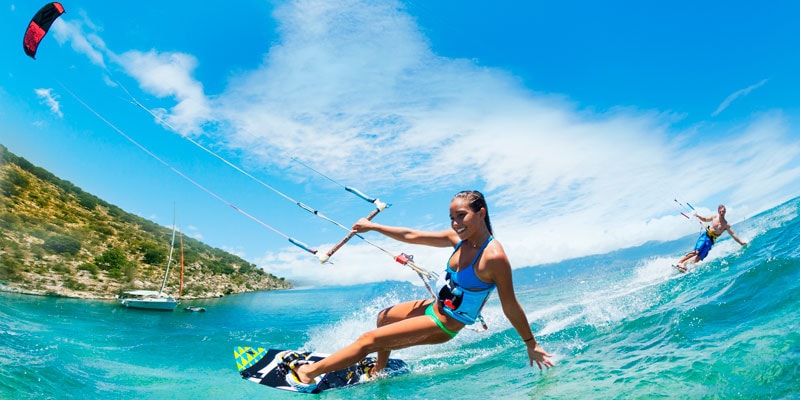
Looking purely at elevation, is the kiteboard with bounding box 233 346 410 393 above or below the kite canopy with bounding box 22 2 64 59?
below

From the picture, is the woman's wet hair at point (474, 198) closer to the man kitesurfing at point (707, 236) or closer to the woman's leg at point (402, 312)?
the woman's leg at point (402, 312)

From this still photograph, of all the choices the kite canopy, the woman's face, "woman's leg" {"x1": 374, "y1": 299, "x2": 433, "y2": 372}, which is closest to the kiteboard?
"woman's leg" {"x1": 374, "y1": 299, "x2": 433, "y2": 372}

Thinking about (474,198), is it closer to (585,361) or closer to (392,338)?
(392,338)

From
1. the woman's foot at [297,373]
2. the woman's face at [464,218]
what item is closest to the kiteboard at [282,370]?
the woman's foot at [297,373]

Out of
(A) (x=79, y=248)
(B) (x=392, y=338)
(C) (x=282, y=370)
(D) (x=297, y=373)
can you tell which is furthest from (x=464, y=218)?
(A) (x=79, y=248)

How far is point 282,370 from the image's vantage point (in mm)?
6949

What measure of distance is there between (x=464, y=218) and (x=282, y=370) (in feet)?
14.8

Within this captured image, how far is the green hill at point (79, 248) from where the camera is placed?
1788 inches

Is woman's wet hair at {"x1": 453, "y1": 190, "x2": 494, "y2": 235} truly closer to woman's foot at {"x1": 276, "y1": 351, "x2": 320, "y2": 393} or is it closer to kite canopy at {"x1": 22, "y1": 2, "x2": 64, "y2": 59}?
woman's foot at {"x1": 276, "y1": 351, "x2": 320, "y2": 393}

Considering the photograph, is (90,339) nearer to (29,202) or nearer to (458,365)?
(458,365)

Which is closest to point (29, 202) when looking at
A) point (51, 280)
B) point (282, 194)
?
point (51, 280)

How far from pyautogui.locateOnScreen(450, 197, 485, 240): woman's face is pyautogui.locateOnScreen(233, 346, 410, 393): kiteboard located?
3621 millimetres

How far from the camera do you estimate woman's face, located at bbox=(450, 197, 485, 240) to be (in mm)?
4375

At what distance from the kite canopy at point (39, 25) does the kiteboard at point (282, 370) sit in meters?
11.6
